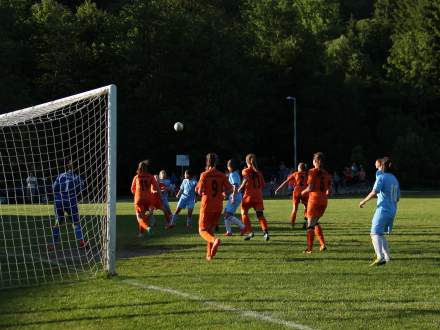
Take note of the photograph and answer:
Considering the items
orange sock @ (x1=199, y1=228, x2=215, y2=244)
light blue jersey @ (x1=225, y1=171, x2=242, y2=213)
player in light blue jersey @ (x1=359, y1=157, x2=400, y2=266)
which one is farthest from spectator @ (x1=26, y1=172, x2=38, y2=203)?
player in light blue jersey @ (x1=359, y1=157, x2=400, y2=266)

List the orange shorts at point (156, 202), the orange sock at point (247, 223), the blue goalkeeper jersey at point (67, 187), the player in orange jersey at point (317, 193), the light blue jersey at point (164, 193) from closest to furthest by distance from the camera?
the player in orange jersey at point (317, 193), the blue goalkeeper jersey at point (67, 187), the orange sock at point (247, 223), the orange shorts at point (156, 202), the light blue jersey at point (164, 193)

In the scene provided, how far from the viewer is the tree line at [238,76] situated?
5212cm

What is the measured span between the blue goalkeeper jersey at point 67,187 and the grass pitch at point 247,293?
1803 mm

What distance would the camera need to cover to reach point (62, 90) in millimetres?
50656

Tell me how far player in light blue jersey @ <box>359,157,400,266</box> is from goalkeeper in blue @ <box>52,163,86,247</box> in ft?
21.2

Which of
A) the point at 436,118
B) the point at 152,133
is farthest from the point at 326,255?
the point at 436,118

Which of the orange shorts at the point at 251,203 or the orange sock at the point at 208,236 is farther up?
the orange sock at the point at 208,236

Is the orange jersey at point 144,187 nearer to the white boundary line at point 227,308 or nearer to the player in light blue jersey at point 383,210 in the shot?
the player in light blue jersey at point 383,210

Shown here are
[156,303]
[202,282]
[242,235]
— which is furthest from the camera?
→ [242,235]

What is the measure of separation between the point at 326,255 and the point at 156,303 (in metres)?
5.05

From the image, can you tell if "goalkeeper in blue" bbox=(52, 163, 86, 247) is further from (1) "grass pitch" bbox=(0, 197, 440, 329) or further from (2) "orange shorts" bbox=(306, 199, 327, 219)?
(2) "orange shorts" bbox=(306, 199, 327, 219)

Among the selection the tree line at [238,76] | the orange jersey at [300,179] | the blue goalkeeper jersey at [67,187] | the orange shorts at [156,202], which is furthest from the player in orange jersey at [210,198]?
the tree line at [238,76]

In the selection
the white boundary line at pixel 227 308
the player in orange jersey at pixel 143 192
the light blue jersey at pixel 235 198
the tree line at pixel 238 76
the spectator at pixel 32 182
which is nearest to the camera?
the white boundary line at pixel 227 308

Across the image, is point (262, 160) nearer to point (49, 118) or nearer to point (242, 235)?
point (242, 235)
